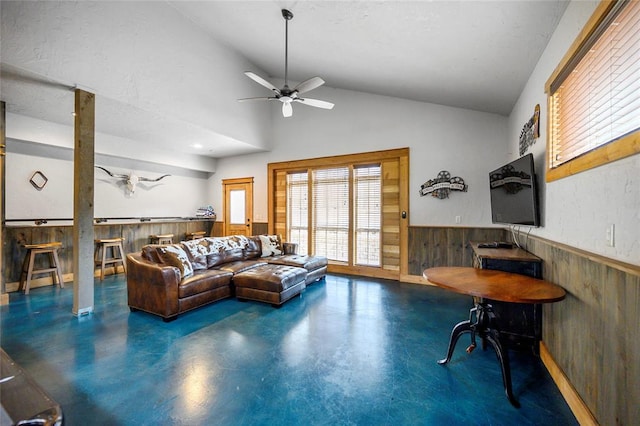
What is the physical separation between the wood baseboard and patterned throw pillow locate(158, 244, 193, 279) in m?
3.89

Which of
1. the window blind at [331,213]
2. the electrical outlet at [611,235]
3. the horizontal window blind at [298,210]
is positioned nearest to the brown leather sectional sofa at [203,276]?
the window blind at [331,213]

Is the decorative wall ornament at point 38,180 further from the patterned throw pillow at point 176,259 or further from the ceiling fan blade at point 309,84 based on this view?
the ceiling fan blade at point 309,84

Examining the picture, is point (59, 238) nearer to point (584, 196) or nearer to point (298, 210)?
point (298, 210)

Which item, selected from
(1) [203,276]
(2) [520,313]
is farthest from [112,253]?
(2) [520,313]

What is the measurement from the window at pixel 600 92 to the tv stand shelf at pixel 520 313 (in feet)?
2.74

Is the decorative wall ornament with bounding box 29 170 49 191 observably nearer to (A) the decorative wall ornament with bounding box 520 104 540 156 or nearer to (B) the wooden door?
(B) the wooden door

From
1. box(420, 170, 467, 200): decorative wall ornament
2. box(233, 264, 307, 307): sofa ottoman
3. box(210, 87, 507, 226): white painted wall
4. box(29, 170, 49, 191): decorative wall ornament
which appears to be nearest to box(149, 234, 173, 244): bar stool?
box(29, 170, 49, 191): decorative wall ornament

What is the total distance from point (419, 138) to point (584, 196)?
3440 mm

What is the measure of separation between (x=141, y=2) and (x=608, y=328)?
589 cm

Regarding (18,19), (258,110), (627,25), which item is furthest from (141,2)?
(627,25)

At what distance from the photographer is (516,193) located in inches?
115

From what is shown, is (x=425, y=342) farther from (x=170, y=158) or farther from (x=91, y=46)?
(x=170, y=158)

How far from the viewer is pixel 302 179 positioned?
6238mm

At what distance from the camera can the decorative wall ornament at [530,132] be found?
2.74m
